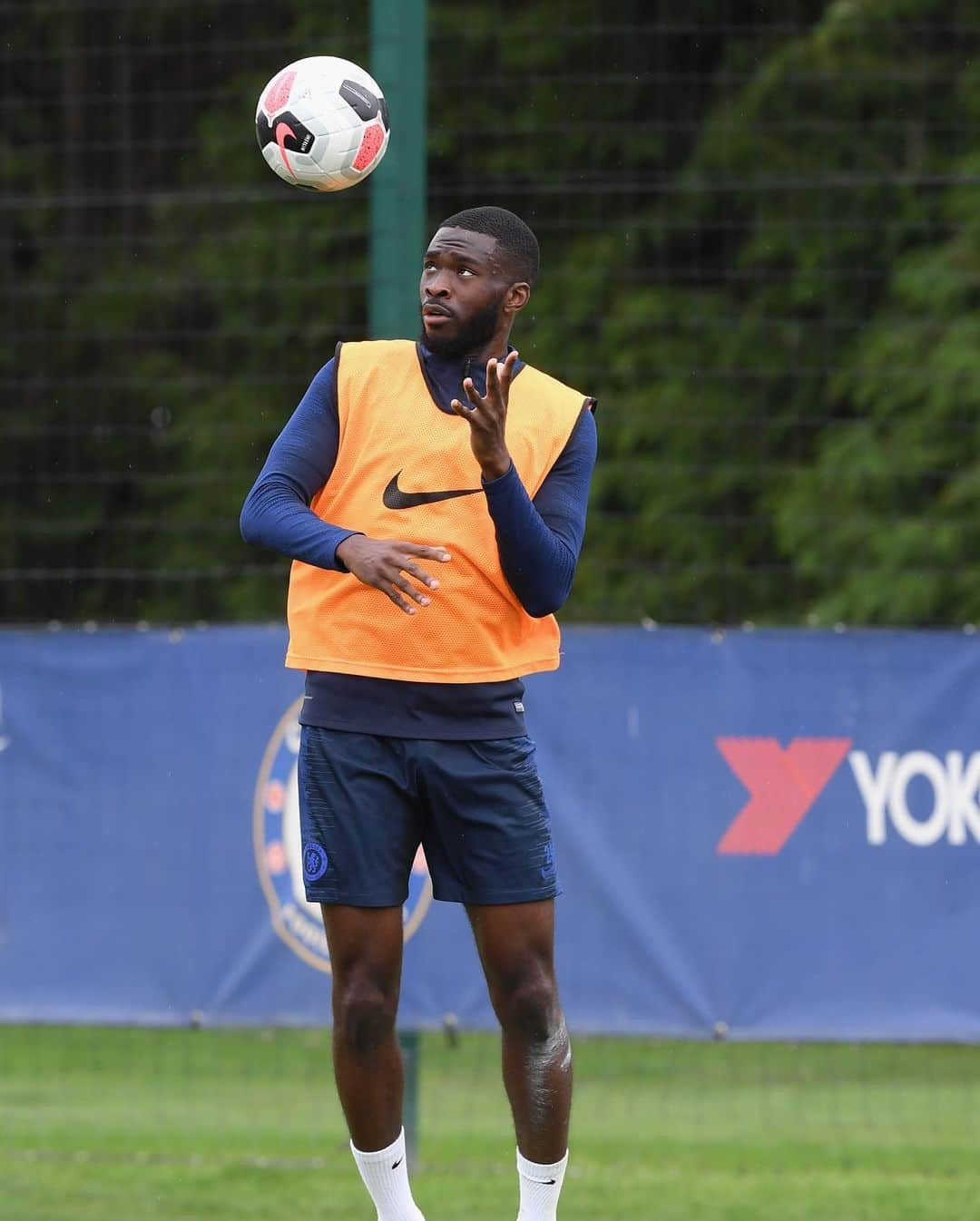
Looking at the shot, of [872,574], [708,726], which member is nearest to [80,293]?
[872,574]

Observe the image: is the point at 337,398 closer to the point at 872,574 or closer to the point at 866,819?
the point at 866,819

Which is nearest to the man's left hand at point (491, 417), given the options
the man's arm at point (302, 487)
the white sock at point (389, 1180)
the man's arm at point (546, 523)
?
the man's arm at point (546, 523)

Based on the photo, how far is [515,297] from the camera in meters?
4.12


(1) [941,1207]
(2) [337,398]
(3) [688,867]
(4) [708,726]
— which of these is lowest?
(1) [941,1207]

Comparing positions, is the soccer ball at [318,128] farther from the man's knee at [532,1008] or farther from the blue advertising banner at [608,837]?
the blue advertising banner at [608,837]

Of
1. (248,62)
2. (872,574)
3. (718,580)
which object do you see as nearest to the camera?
(872,574)

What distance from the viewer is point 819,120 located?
10688mm

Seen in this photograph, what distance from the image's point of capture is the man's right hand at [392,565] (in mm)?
3672

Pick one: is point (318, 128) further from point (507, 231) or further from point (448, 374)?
point (448, 374)

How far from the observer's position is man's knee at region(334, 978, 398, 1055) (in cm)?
390

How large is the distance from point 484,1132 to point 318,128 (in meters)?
3.68

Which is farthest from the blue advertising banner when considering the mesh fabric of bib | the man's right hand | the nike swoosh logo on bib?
the man's right hand

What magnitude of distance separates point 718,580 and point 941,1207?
18.0 feet

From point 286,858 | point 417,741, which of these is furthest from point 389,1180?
point 286,858
